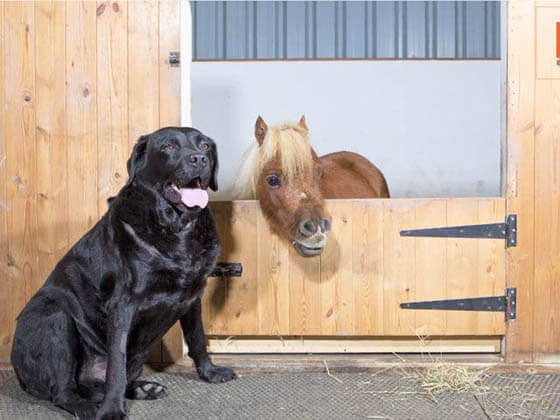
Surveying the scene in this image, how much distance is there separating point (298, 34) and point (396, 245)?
457 centimetres

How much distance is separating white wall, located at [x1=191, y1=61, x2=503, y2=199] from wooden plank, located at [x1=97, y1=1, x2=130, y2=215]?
13.2 ft

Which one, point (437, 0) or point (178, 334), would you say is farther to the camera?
point (437, 0)

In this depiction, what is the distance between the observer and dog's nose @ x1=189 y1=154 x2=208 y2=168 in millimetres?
2553

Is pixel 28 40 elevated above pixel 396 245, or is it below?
above

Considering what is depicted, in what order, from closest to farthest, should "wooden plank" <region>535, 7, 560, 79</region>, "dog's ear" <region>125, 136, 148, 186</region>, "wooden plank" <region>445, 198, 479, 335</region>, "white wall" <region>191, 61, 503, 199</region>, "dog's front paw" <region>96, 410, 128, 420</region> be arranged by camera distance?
"dog's front paw" <region>96, 410, 128, 420</region> < "dog's ear" <region>125, 136, 148, 186</region> < "wooden plank" <region>535, 7, 560, 79</region> < "wooden plank" <region>445, 198, 479, 335</region> < "white wall" <region>191, 61, 503, 199</region>

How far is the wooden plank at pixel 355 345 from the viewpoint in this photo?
11.5 feet

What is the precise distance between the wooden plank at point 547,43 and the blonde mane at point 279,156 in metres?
1.25

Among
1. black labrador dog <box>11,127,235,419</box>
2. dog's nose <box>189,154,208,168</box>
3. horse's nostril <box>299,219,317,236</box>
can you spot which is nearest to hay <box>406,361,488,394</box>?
horse's nostril <box>299,219,317,236</box>

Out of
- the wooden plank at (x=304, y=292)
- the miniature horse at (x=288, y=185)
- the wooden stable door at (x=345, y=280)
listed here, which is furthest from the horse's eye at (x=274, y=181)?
the wooden plank at (x=304, y=292)

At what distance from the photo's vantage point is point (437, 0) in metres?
7.34

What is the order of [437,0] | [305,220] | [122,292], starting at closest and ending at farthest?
[122,292] → [305,220] → [437,0]

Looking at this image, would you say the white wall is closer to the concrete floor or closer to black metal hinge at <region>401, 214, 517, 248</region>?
black metal hinge at <region>401, 214, 517, 248</region>

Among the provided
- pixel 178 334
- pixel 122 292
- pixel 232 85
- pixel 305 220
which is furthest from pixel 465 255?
pixel 232 85

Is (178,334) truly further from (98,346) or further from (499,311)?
(499,311)
